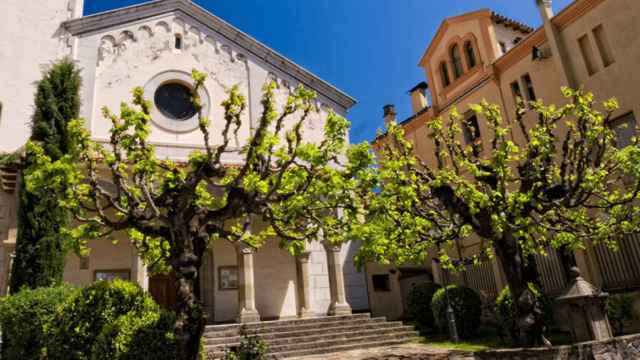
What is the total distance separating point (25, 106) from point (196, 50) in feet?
21.5

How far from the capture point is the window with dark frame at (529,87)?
1742cm

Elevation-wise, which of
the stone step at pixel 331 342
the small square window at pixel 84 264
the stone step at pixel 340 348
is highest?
the small square window at pixel 84 264

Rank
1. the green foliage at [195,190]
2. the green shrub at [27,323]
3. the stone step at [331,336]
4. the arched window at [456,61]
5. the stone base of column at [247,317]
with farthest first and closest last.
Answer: the arched window at [456,61] → the stone base of column at [247,317] → the stone step at [331,336] → the green shrub at [27,323] → the green foliage at [195,190]

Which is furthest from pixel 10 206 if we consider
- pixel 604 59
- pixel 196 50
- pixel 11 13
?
pixel 604 59

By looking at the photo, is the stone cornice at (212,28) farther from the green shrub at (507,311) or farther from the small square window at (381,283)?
the green shrub at (507,311)

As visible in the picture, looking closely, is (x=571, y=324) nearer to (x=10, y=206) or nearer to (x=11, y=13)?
(x=10, y=206)

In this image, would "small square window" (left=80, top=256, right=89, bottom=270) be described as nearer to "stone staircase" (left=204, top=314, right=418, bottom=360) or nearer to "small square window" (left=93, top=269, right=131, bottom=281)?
"small square window" (left=93, top=269, right=131, bottom=281)

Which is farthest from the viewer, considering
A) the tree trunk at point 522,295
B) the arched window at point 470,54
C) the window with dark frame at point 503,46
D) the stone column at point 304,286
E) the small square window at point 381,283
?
the arched window at point 470,54

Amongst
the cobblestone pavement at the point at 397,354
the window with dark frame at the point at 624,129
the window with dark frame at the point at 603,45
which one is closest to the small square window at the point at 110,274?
the cobblestone pavement at the point at 397,354

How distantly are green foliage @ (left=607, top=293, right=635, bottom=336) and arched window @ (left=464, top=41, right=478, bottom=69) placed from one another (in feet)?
38.8

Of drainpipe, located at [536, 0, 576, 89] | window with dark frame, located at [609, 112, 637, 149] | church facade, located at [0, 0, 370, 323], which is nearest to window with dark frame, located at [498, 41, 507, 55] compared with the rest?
drainpipe, located at [536, 0, 576, 89]

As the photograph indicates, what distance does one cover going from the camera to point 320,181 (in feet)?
28.2

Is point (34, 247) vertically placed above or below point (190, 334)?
above

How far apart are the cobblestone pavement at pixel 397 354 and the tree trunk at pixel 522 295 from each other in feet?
10.4
